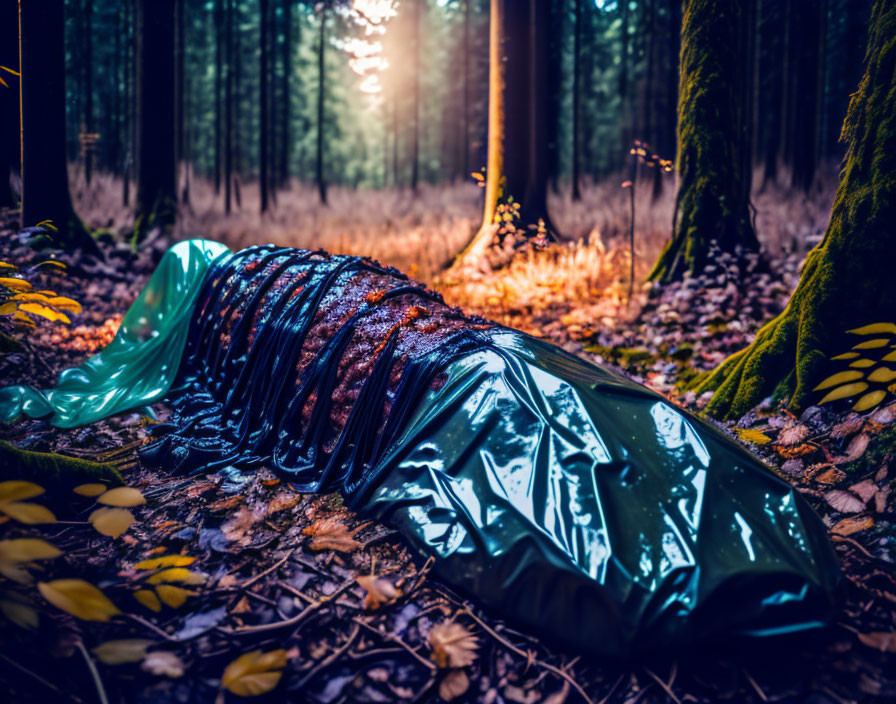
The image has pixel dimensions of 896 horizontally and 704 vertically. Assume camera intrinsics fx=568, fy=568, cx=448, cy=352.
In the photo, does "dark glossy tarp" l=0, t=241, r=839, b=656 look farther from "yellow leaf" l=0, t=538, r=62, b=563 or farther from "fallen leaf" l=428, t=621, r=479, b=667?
"yellow leaf" l=0, t=538, r=62, b=563

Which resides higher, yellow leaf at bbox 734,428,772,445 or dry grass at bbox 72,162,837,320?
dry grass at bbox 72,162,837,320

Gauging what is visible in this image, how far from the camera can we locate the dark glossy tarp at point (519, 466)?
1.86 metres

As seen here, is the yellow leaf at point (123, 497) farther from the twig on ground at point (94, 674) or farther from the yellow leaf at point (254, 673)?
the yellow leaf at point (254, 673)

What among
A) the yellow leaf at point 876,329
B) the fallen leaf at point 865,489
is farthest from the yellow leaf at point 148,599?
the yellow leaf at point 876,329

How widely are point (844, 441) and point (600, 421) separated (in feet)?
5.20

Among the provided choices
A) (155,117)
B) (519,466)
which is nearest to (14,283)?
(519,466)

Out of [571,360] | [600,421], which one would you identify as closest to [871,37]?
[571,360]

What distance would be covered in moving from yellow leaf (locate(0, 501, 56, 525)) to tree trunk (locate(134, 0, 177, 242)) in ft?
24.7

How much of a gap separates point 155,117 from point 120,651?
8506mm

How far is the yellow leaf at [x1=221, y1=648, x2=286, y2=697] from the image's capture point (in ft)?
5.45

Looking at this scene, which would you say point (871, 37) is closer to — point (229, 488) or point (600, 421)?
point (600, 421)

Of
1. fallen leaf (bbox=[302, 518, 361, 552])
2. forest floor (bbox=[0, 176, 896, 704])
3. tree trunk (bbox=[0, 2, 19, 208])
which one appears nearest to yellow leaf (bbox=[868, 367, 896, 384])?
forest floor (bbox=[0, 176, 896, 704])

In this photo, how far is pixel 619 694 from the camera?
5.84ft

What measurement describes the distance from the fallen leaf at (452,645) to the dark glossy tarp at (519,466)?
0.16 metres
